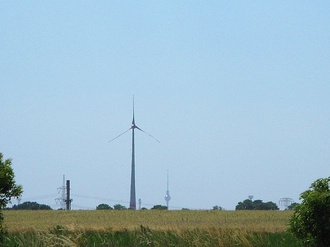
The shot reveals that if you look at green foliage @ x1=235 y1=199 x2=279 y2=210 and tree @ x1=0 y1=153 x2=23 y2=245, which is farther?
green foliage @ x1=235 y1=199 x2=279 y2=210

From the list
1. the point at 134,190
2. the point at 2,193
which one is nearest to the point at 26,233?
the point at 2,193

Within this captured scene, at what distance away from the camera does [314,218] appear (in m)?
26.2

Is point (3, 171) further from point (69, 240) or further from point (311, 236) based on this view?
point (311, 236)

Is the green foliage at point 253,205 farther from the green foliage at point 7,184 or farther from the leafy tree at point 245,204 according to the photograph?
the green foliage at point 7,184

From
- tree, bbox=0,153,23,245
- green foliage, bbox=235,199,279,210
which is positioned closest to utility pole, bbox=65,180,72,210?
green foliage, bbox=235,199,279,210

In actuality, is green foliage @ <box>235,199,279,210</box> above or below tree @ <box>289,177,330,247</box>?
above

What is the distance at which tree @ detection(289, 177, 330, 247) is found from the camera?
1030 inches

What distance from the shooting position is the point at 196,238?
3406 cm

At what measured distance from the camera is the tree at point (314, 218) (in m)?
26.2

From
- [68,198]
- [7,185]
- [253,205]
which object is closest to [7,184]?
[7,185]

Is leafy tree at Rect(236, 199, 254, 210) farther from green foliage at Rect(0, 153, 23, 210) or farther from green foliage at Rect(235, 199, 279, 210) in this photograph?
green foliage at Rect(0, 153, 23, 210)

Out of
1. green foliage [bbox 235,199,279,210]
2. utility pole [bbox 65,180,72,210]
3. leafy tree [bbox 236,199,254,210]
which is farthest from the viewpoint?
leafy tree [bbox 236,199,254,210]

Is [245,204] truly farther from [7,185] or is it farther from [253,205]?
[7,185]

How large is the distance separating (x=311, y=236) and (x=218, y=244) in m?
7.48
